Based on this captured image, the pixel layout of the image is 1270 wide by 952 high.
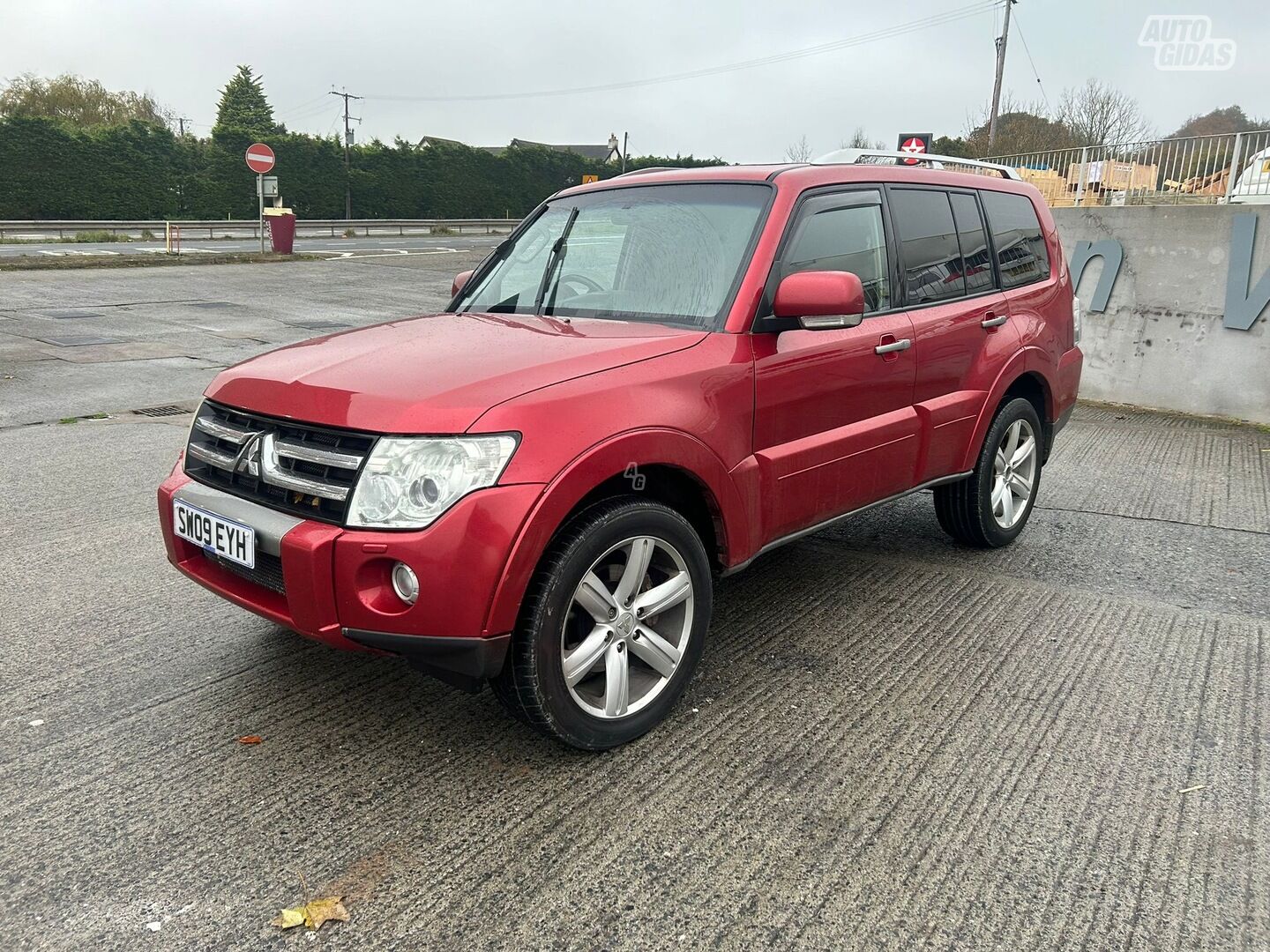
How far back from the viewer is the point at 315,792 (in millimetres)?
2785

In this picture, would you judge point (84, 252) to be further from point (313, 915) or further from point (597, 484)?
point (313, 915)

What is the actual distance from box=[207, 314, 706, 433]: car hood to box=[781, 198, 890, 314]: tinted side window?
617 mm

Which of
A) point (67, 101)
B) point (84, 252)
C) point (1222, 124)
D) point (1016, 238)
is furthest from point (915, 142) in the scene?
point (67, 101)

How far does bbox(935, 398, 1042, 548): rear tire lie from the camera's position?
4.80m

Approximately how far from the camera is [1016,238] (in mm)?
4973

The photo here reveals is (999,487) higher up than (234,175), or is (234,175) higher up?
(234,175)

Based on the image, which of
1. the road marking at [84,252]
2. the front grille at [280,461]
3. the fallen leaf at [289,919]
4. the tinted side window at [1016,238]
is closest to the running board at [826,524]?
the tinted side window at [1016,238]

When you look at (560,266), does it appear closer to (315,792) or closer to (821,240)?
(821,240)

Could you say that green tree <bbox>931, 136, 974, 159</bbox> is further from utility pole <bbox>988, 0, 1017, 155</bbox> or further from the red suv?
the red suv

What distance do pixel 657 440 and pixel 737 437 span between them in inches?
16.9

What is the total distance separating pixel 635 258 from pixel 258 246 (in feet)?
98.4

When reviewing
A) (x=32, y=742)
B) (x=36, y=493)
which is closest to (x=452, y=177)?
(x=36, y=493)

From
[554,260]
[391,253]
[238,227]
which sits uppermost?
[238,227]

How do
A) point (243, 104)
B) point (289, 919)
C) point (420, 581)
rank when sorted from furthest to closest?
point (243, 104), point (420, 581), point (289, 919)
